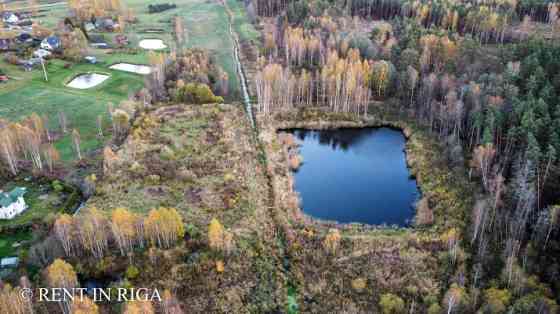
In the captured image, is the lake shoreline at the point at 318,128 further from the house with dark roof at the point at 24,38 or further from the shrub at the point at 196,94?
the house with dark roof at the point at 24,38

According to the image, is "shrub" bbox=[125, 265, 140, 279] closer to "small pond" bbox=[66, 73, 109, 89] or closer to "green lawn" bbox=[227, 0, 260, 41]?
"small pond" bbox=[66, 73, 109, 89]

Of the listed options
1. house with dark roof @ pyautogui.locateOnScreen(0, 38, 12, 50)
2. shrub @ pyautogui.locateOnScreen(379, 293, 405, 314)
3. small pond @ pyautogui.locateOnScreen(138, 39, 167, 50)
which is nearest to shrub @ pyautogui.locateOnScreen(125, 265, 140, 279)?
shrub @ pyautogui.locateOnScreen(379, 293, 405, 314)

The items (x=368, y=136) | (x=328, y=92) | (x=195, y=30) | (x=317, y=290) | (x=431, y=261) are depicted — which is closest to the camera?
(x=317, y=290)

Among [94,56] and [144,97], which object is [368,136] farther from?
[94,56]

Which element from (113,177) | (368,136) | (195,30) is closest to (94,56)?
(195,30)

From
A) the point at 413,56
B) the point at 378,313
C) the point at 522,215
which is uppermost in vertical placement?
the point at 413,56

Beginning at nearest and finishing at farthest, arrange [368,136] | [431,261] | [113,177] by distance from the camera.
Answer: [431,261], [113,177], [368,136]

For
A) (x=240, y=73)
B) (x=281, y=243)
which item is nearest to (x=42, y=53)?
(x=240, y=73)

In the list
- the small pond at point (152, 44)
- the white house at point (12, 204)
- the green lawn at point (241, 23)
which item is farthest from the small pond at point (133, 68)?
the white house at point (12, 204)
